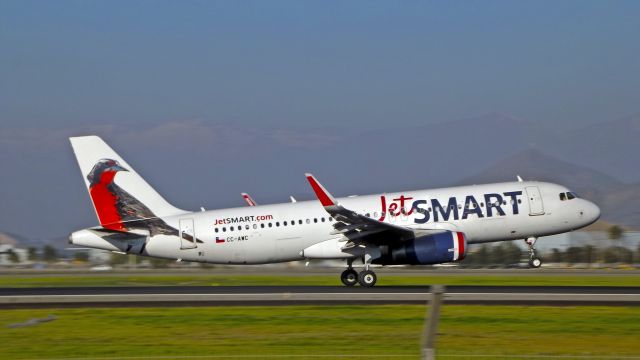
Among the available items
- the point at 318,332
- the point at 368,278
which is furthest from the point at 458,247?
the point at 318,332

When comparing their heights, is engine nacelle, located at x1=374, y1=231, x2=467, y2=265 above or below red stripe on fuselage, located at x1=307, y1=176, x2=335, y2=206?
below

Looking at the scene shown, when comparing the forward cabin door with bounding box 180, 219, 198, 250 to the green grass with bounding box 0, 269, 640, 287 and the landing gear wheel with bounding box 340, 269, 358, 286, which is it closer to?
the landing gear wheel with bounding box 340, 269, 358, 286

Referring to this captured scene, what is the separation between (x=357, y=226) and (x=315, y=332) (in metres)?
12.0

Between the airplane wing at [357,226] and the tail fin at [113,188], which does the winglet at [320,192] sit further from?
the tail fin at [113,188]

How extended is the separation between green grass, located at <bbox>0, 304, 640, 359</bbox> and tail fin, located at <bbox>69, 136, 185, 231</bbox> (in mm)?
9800

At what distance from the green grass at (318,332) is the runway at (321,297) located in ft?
4.94

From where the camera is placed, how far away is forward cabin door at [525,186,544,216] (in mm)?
37406

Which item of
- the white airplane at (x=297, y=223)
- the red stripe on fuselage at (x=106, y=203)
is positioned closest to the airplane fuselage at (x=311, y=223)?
the white airplane at (x=297, y=223)

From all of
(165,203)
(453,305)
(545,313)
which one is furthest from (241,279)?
(545,313)

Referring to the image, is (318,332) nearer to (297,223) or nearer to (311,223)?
(311,223)

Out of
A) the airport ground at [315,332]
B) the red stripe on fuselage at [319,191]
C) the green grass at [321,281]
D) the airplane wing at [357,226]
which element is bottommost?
the airport ground at [315,332]

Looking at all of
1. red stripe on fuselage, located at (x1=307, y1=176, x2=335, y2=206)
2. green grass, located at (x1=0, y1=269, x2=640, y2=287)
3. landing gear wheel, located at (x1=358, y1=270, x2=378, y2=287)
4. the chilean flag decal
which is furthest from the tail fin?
the chilean flag decal

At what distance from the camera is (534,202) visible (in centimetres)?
3753

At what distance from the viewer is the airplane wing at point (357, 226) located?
3306cm
